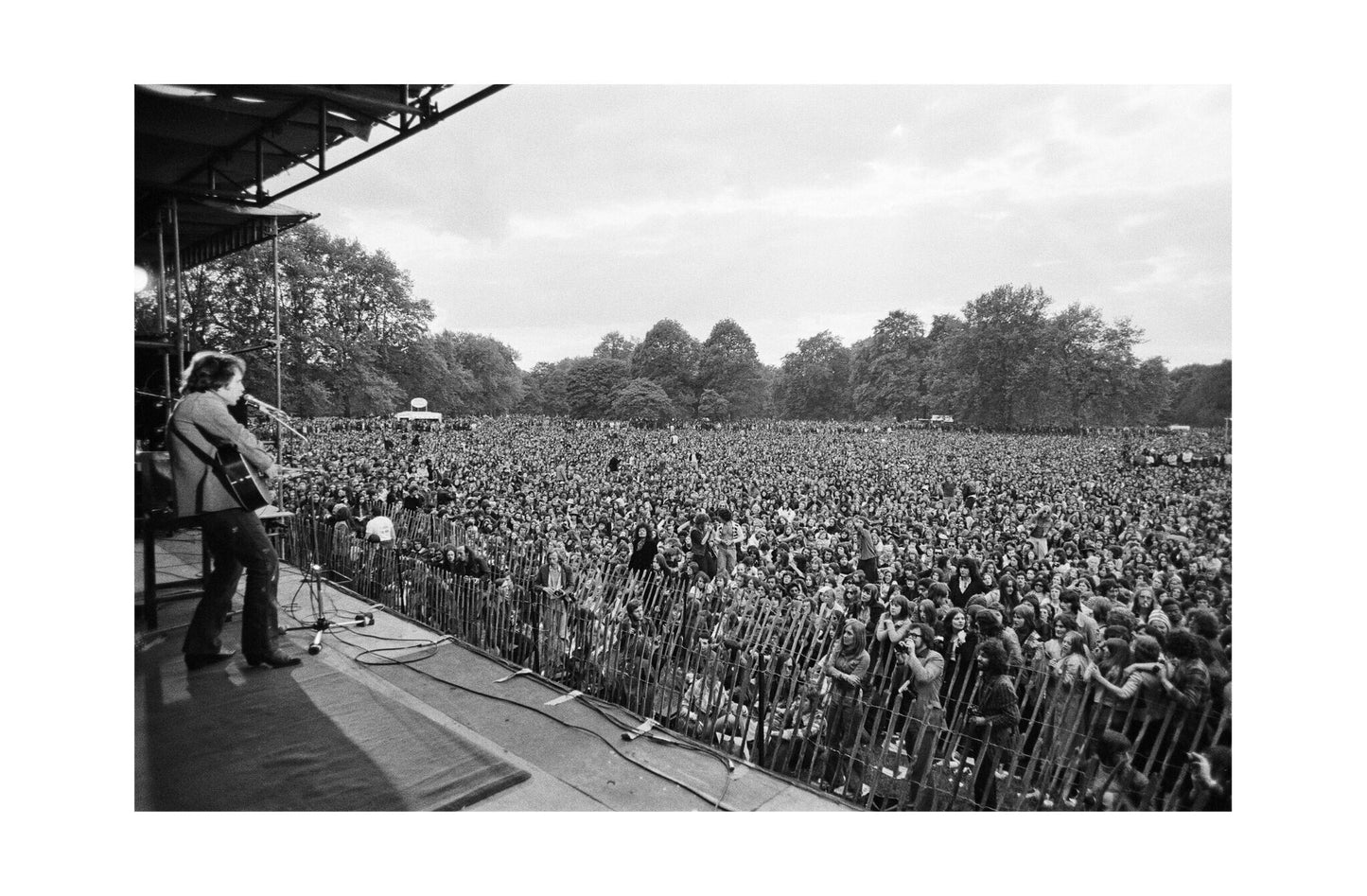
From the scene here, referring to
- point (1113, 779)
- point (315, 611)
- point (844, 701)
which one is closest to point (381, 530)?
point (315, 611)

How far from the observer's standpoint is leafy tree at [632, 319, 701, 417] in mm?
5273

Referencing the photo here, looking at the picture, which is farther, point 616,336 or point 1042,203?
point 616,336

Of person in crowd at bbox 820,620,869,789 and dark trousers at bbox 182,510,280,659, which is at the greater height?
dark trousers at bbox 182,510,280,659

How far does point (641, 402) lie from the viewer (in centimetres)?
637

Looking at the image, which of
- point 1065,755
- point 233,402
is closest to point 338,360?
point 233,402

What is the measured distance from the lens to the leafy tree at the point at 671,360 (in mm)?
5273

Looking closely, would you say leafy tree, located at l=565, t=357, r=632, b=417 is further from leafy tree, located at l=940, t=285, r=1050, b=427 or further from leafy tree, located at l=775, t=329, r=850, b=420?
leafy tree, located at l=940, t=285, r=1050, b=427

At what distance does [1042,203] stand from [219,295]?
6.32 meters

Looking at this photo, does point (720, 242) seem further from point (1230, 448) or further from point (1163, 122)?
point (1230, 448)

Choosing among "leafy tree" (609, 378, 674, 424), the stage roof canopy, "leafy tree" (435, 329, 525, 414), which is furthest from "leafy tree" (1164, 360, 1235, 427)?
"leafy tree" (435, 329, 525, 414)

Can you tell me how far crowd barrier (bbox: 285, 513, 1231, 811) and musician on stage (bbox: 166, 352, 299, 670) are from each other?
4.76 feet

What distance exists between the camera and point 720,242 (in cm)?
457

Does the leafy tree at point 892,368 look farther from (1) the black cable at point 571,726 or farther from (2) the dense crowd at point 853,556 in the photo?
(1) the black cable at point 571,726

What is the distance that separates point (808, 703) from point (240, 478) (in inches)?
126
